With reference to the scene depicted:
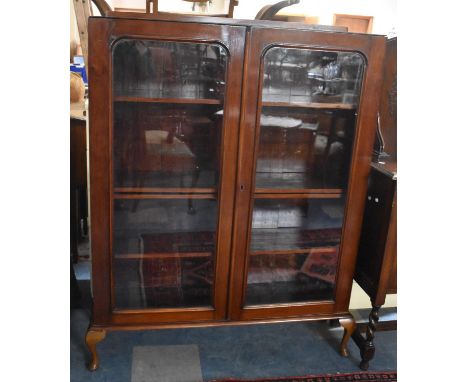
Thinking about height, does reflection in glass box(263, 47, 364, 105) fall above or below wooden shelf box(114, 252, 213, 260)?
above

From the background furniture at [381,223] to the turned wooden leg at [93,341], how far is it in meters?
0.95

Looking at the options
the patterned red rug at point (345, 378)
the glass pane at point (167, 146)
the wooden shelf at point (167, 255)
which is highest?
the glass pane at point (167, 146)

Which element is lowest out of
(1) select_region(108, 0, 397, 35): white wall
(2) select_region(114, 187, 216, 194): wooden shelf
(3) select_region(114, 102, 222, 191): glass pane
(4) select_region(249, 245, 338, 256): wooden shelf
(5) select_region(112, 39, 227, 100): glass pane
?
(4) select_region(249, 245, 338, 256): wooden shelf

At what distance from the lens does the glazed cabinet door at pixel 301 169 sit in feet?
4.07

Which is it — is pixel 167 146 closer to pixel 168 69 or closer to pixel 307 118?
pixel 168 69

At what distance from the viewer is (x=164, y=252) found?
4.63 ft

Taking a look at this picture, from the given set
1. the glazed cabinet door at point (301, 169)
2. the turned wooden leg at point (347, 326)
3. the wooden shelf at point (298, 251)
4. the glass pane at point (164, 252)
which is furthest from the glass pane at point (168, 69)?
the turned wooden leg at point (347, 326)

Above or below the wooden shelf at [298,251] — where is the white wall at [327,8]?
above

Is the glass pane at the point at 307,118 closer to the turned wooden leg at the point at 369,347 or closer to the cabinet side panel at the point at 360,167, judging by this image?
the cabinet side panel at the point at 360,167

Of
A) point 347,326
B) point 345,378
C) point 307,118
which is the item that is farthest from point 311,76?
point 345,378

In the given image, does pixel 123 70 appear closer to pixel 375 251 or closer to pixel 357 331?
pixel 375 251

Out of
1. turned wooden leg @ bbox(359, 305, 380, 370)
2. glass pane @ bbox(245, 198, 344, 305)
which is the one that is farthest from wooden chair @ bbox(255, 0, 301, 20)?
turned wooden leg @ bbox(359, 305, 380, 370)

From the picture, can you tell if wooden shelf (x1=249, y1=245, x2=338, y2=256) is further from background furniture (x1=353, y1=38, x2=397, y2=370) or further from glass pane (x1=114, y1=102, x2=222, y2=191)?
glass pane (x1=114, y1=102, x2=222, y2=191)

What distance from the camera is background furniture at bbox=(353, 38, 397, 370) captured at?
135 centimetres
